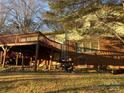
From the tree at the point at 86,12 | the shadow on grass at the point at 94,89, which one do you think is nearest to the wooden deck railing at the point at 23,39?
the tree at the point at 86,12

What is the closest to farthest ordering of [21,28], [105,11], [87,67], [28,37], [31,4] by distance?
1. [105,11]
2. [28,37]
3. [87,67]
4. [21,28]
5. [31,4]

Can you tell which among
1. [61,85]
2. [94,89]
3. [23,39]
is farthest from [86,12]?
[94,89]

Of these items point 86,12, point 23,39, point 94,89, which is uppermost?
point 86,12

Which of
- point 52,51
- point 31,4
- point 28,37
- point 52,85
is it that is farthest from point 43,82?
point 31,4

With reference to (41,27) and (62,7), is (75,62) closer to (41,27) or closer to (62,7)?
(62,7)

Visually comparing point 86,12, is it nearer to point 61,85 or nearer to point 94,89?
point 61,85

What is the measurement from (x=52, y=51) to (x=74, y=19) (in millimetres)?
6836

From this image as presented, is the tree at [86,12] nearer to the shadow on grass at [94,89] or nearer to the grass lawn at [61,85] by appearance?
the grass lawn at [61,85]

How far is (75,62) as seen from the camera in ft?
87.2

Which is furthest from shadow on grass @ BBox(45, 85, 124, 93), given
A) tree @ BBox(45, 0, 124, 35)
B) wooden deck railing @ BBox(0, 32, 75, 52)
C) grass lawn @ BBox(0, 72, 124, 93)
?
wooden deck railing @ BBox(0, 32, 75, 52)

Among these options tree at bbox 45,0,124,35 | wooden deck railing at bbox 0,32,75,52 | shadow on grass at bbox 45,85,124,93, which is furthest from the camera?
wooden deck railing at bbox 0,32,75,52

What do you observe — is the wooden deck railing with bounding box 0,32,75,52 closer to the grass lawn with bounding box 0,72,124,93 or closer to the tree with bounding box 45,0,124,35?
the tree with bounding box 45,0,124,35

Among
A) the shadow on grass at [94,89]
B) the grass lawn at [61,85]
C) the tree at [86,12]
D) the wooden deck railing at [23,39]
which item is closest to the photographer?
the shadow on grass at [94,89]

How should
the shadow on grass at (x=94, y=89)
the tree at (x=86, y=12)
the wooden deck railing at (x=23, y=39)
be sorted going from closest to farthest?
the shadow on grass at (x=94, y=89), the tree at (x=86, y=12), the wooden deck railing at (x=23, y=39)
